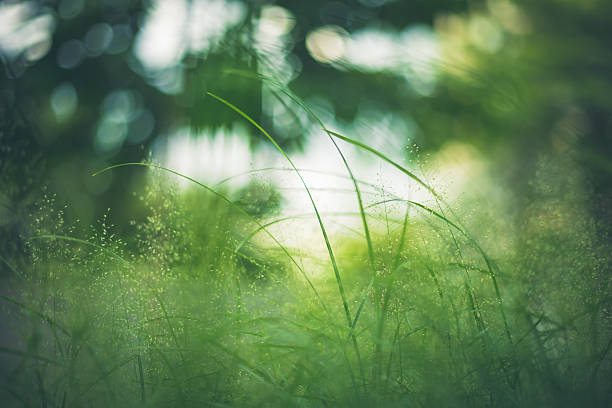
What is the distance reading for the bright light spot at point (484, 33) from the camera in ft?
4.49

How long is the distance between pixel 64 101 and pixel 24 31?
37 cm

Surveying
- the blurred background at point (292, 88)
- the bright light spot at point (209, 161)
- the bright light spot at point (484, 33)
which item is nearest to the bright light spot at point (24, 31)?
the blurred background at point (292, 88)

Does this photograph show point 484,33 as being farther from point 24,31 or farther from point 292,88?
point 24,31

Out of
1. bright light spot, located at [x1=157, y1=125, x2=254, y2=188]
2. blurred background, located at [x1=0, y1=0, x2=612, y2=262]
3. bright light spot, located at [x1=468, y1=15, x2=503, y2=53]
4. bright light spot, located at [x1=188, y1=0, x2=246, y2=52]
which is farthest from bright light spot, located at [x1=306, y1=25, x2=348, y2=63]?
bright light spot, located at [x1=157, y1=125, x2=254, y2=188]

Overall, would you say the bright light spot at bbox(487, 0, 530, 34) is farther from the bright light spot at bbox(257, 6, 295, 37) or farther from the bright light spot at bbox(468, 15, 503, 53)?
the bright light spot at bbox(257, 6, 295, 37)

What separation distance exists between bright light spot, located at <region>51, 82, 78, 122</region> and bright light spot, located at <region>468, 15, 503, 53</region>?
6.59 ft

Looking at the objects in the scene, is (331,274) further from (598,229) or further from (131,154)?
(131,154)

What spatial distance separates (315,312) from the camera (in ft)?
1.67

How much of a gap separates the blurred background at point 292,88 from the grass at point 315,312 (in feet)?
0.26

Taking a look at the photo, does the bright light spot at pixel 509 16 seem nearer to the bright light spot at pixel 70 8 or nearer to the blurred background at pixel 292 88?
the blurred background at pixel 292 88

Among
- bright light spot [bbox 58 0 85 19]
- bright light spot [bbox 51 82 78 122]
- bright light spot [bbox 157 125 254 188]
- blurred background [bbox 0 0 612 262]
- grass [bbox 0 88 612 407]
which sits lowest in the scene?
grass [bbox 0 88 612 407]

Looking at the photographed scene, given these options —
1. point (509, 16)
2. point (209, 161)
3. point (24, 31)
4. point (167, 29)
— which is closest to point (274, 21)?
point (167, 29)

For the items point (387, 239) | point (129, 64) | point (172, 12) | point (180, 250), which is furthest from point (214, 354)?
point (129, 64)

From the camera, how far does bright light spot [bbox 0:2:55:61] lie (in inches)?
71.1
